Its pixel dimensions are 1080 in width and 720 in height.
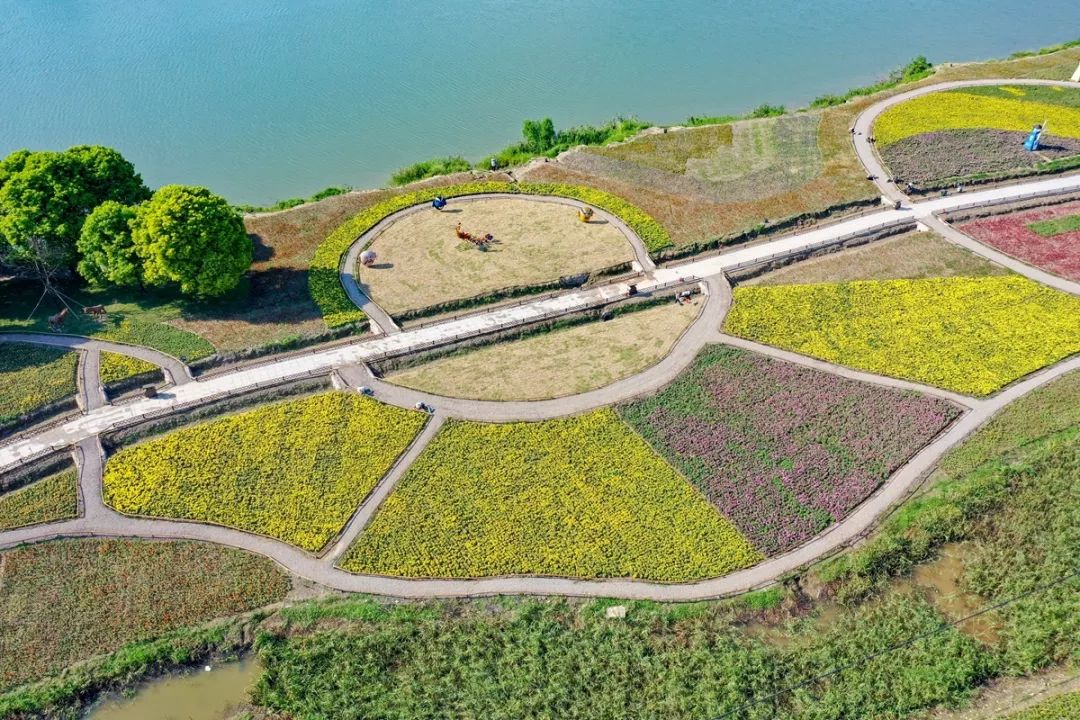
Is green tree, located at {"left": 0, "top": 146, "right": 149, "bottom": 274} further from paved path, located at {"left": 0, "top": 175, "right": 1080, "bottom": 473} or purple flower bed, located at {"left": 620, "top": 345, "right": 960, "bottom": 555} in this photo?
purple flower bed, located at {"left": 620, "top": 345, "right": 960, "bottom": 555}

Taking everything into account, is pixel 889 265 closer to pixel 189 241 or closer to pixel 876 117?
pixel 876 117

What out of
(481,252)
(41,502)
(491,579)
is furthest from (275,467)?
(481,252)

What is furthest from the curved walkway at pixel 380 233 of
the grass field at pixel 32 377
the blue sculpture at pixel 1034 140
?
the blue sculpture at pixel 1034 140

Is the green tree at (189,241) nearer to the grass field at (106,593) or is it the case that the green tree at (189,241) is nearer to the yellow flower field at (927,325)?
the grass field at (106,593)

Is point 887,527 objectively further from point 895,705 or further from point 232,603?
point 232,603

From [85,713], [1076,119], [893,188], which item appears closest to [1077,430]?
[893,188]
